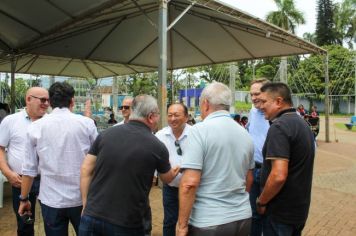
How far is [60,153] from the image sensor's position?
2.87m

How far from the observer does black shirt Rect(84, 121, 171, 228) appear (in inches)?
95.3

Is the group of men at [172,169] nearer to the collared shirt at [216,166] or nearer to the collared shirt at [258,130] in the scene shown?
the collared shirt at [216,166]

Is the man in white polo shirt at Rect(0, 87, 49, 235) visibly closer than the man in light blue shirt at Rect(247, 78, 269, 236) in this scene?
Yes

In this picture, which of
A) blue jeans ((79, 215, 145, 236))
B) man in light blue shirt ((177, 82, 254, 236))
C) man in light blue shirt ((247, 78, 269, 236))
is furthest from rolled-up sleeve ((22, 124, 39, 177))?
man in light blue shirt ((247, 78, 269, 236))

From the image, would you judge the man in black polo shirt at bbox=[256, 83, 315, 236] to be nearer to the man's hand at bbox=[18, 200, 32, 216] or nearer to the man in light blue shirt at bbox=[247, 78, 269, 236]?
the man in light blue shirt at bbox=[247, 78, 269, 236]

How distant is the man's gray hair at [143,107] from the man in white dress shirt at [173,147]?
123cm

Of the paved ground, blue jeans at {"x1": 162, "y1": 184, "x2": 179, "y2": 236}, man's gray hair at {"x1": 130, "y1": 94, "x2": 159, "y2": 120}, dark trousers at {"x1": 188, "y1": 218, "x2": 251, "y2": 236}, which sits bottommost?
the paved ground

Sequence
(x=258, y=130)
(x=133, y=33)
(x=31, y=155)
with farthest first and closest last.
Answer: (x=133, y=33), (x=258, y=130), (x=31, y=155)

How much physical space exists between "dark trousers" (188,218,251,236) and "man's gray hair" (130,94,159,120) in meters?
0.80

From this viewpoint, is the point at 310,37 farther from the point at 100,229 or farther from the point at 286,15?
the point at 100,229

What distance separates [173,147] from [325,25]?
6427 cm

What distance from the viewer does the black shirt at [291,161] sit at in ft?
8.83

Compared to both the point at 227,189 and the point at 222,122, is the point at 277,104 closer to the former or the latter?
the point at 222,122

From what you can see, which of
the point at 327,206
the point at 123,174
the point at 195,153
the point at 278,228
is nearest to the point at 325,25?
the point at 327,206
